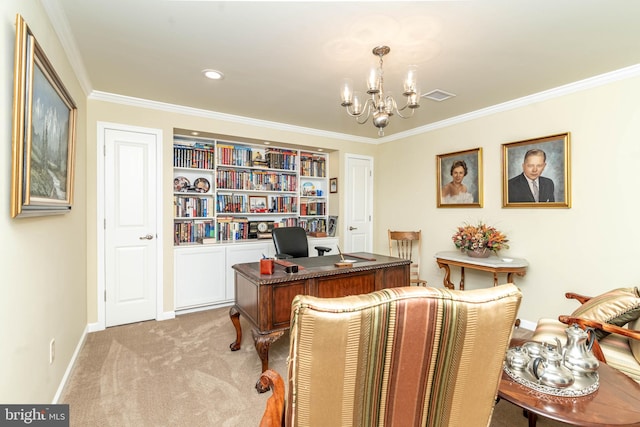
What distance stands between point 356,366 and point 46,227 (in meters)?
1.97

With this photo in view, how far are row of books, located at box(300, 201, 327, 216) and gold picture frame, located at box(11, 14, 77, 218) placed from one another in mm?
3088

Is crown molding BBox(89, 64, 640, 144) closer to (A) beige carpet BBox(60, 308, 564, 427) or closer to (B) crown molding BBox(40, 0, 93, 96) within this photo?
(B) crown molding BBox(40, 0, 93, 96)

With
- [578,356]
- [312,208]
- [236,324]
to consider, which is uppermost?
[312,208]

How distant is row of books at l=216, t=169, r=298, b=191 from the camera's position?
4.09 metres

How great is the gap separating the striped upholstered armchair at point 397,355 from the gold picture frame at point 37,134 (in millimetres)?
1401

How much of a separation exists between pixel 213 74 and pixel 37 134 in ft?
4.89

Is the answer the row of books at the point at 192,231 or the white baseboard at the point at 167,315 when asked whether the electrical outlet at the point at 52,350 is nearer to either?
the white baseboard at the point at 167,315

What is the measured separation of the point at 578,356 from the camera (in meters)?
1.31

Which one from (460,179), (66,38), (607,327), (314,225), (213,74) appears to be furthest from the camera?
(314,225)

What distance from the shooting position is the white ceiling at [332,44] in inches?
70.9

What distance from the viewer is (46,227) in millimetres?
1753

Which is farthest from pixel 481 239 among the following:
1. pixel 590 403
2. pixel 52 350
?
pixel 52 350

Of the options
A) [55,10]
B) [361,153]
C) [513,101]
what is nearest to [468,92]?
[513,101]

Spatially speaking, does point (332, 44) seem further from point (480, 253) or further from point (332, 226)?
point (332, 226)
